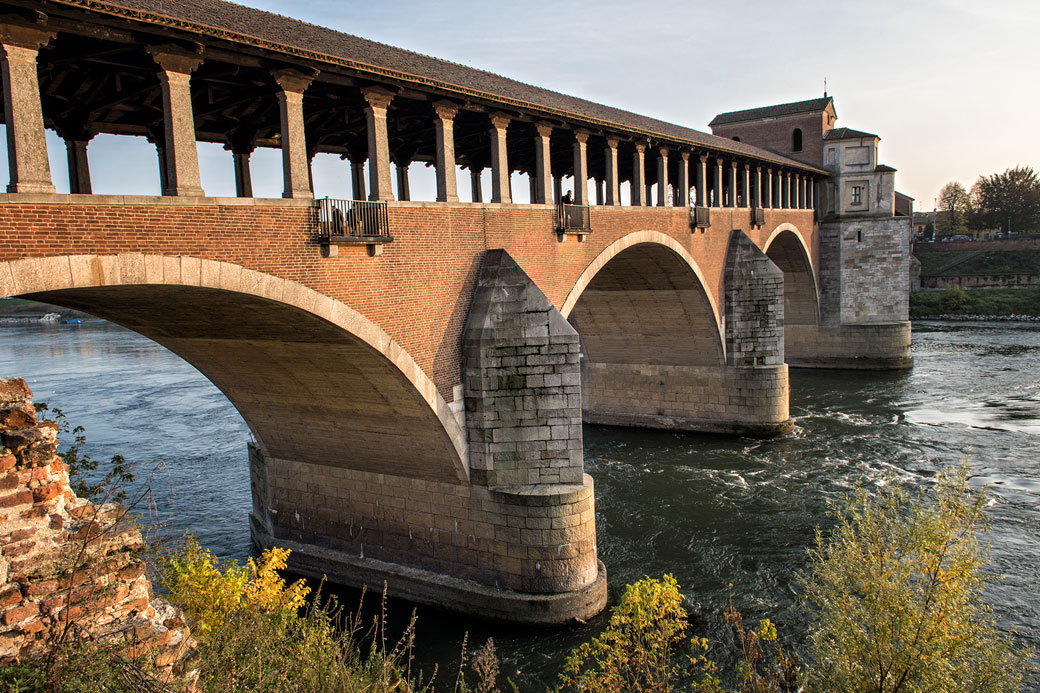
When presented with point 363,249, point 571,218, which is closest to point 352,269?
point 363,249

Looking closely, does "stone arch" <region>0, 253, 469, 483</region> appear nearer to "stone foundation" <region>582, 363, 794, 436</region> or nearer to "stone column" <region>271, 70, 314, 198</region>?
"stone column" <region>271, 70, 314, 198</region>

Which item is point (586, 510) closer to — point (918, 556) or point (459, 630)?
point (459, 630)

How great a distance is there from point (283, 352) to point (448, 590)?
465cm

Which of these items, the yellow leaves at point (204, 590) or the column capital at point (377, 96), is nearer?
the yellow leaves at point (204, 590)

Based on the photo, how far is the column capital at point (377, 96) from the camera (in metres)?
10.9

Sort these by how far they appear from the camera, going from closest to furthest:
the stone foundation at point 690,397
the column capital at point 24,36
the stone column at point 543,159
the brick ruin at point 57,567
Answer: the brick ruin at point 57,567
the column capital at point 24,36
the stone column at point 543,159
the stone foundation at point 690,397

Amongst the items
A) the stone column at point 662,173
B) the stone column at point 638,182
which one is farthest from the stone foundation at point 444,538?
the stone column at point 662,173

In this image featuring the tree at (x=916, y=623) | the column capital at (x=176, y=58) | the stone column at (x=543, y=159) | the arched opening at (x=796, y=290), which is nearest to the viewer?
the tree at (x=916, y=623)

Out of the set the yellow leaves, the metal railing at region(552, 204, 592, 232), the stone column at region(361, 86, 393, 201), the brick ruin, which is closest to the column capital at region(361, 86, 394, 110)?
the stone column at region(361, 86, 393, 201)

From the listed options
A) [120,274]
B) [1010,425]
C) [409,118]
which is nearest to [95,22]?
[120,274]

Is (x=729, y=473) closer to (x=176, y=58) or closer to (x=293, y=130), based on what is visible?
(x=293, y=130)

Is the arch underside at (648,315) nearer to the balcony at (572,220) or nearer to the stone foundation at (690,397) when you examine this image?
the stone foundation at (690,397)

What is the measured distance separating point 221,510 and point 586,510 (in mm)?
9068

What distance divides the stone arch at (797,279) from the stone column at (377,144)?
2464 centimetres
